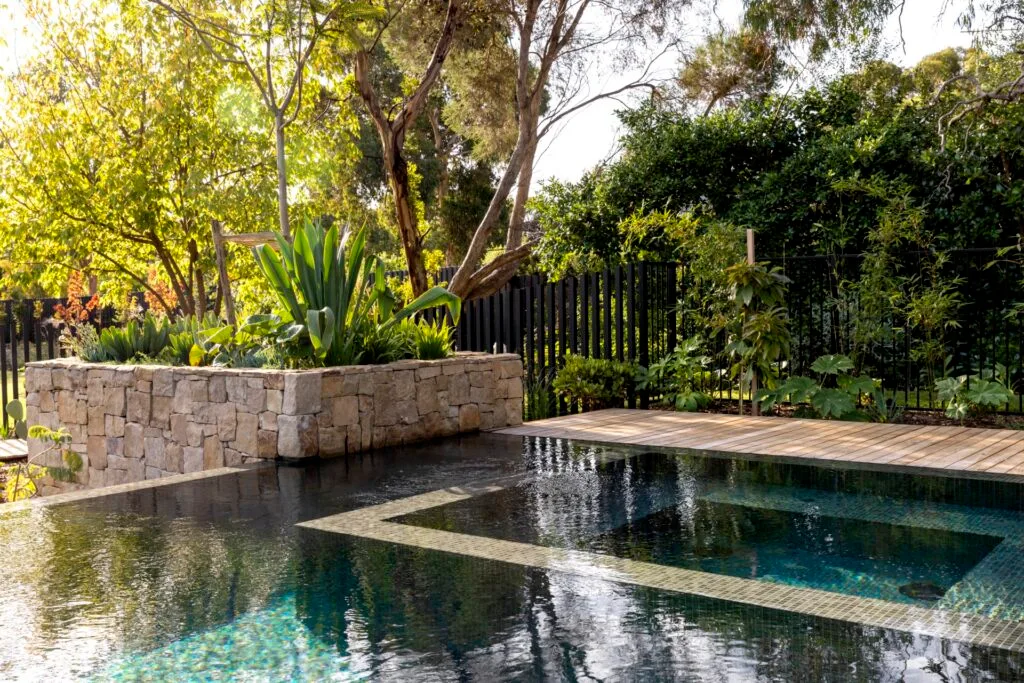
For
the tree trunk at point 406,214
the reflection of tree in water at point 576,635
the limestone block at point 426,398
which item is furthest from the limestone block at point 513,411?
the tree trunk at point 406,214

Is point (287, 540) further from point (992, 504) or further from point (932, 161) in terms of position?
point (932, 161)

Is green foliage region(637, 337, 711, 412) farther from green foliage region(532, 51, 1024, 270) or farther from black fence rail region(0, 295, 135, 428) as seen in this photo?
black fence rail region(0, 295, 135, 428)

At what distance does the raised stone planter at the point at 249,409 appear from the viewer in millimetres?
Answer: 6746

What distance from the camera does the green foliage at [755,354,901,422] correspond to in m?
8.68

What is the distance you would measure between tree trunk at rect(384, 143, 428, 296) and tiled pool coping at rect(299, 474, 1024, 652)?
381 inches

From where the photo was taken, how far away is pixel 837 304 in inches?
364

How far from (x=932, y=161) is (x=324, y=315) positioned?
22.9ft

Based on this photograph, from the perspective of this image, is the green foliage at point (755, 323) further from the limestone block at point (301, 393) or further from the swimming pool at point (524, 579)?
the limestone block at point (301, 393)

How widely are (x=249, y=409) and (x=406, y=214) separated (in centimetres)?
796

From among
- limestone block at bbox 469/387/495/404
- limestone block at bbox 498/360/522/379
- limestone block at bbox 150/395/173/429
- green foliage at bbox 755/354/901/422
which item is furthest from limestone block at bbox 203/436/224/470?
green foliage at bbox 755/354/901/422

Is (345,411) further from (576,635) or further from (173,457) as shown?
(576,635)

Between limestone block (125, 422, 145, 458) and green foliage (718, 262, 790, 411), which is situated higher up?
green foliage (718, 262, 790, 411)

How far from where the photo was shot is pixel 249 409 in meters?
6.84

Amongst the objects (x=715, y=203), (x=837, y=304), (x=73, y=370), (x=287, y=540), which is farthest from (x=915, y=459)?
(x=73, y=370)
